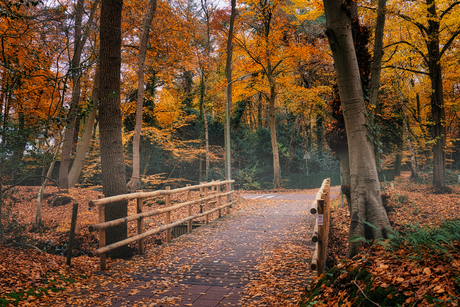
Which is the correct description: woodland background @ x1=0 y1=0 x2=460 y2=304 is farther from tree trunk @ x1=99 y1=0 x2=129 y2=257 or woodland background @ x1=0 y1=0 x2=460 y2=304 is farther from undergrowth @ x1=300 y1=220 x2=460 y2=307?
tree trunk @ x1=99 y1=0 x2=129 y2=257

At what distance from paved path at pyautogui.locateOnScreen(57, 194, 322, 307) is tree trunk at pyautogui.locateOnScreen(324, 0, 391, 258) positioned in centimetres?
147

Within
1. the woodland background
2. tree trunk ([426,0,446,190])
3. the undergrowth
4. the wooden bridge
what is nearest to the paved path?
the wooden bridge

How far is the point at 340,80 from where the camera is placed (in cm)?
530

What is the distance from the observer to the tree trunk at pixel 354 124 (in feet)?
16.5

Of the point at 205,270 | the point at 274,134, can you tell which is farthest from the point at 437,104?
the point at 205,270

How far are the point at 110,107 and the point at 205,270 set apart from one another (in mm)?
4081

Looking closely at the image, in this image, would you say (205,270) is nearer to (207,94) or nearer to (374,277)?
(374,277)

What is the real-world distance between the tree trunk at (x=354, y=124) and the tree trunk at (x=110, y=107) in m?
4.63

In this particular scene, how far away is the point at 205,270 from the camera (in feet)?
18.9

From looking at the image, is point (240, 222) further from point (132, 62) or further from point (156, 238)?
point (132, 62)

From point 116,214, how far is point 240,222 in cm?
528

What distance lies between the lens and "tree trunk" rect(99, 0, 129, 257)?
684 cm

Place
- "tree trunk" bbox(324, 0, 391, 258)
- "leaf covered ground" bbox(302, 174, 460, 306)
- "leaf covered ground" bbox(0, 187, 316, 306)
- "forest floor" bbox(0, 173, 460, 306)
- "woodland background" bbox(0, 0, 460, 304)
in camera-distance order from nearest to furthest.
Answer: "leaf covered ground" bbox(302, 174, 460, 306) → "forest floor" bbox(0, 173, 460, 306) → "leaf covered ground" bbox(0, 187, 316, 306) → "tree trunk" bbox(324, 0, 391, 258) → "woodland background" bbox(0, 0, 460, 304)

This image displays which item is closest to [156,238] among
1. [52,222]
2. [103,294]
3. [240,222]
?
[240,222]
